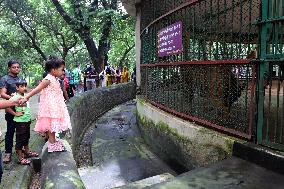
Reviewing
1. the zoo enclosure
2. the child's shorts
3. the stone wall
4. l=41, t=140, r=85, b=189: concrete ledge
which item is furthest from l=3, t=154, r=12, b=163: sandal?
the zoo enclosure

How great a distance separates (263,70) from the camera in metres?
4.11

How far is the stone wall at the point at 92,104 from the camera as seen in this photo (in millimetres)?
8133

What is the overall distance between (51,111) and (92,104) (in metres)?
7.03

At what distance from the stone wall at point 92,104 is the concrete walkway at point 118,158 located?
0.41 metres

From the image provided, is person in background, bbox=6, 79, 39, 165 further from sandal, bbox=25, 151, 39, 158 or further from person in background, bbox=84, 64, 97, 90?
person in background, bbox=84, 64, 97, 90

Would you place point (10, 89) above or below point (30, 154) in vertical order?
above

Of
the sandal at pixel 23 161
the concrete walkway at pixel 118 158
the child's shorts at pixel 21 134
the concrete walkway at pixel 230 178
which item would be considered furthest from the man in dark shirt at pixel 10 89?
the concrete walkway at pixel 230 178

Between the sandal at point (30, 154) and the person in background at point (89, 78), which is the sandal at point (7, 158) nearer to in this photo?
the sandal at point (30, 154)

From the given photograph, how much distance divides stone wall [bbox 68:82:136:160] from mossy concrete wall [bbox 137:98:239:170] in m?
1.75

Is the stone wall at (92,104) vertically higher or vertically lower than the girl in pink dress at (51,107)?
lower

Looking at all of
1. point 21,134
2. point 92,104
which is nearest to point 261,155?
point 21,134

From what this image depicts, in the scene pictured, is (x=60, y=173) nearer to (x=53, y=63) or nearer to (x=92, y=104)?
(x=53, y=63)

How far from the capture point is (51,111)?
4531 millimetres

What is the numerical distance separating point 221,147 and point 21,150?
9.05 feet
